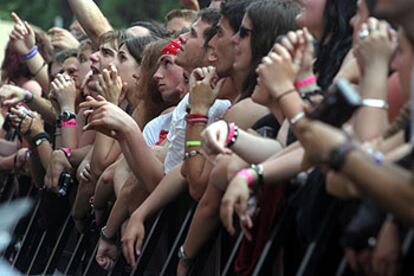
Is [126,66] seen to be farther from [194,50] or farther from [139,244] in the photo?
[139,244]

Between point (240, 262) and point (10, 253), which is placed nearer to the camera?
point (240, 262)

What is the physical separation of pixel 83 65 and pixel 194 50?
264 cm

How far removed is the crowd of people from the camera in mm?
4863

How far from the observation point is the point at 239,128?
6.72 metres

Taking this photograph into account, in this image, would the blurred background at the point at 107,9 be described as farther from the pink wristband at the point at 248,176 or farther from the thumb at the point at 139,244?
the pink wristband at the point at 248,176

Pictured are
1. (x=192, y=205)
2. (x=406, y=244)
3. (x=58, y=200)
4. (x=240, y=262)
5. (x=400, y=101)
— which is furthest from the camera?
(x=58, y=200)

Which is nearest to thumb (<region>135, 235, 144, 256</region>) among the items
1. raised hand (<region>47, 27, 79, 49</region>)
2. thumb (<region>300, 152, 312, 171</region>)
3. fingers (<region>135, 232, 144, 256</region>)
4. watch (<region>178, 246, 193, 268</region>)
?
fingers (<region>135, 232, 144, 256</region>)

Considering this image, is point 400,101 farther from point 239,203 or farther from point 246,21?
point 246,21

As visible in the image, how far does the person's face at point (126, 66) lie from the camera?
9523mm

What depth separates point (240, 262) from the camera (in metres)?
6.38

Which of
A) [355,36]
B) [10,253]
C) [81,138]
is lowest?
[10,253]

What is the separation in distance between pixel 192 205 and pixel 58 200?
9.73ft

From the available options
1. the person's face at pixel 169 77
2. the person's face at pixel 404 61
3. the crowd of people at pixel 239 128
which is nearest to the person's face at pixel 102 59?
the crowd of people at pixel 239 128

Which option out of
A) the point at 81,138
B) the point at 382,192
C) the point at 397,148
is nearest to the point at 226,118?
the point at 397,148
